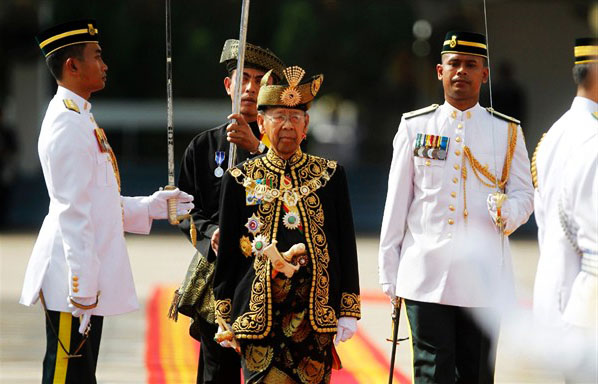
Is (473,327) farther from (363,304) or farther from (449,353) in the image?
(363,304)

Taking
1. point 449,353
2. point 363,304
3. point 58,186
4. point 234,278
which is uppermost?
point 58,186

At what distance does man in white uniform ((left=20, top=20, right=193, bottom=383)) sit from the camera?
559cm

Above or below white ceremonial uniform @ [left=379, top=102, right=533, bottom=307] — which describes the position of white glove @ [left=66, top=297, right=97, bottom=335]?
below

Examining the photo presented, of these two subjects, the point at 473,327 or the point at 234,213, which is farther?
the point at 473,327

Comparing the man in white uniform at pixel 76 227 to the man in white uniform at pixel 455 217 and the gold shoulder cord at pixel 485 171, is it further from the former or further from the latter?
the gold shoulder cord at pixel 485 171

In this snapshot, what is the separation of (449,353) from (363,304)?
5.96 meters

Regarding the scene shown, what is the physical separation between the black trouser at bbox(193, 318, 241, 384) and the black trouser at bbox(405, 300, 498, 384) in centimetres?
87

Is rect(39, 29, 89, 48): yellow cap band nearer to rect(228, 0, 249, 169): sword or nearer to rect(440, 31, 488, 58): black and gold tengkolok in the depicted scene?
rect(228, 0, 249, 169): sword

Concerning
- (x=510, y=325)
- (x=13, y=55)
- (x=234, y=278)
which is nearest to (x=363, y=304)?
(x=510, y=325)

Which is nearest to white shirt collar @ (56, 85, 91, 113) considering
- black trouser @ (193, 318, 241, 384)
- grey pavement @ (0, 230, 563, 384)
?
black trouser @ (193, 318, 241, 384)

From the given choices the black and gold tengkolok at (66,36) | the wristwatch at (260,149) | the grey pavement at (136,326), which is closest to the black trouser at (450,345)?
the grey pavement at (136,326)

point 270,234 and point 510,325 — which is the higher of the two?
point 270,234

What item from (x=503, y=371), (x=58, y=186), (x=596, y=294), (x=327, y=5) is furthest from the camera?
(x=327, y=5)

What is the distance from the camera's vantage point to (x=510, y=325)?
645 centimetres
